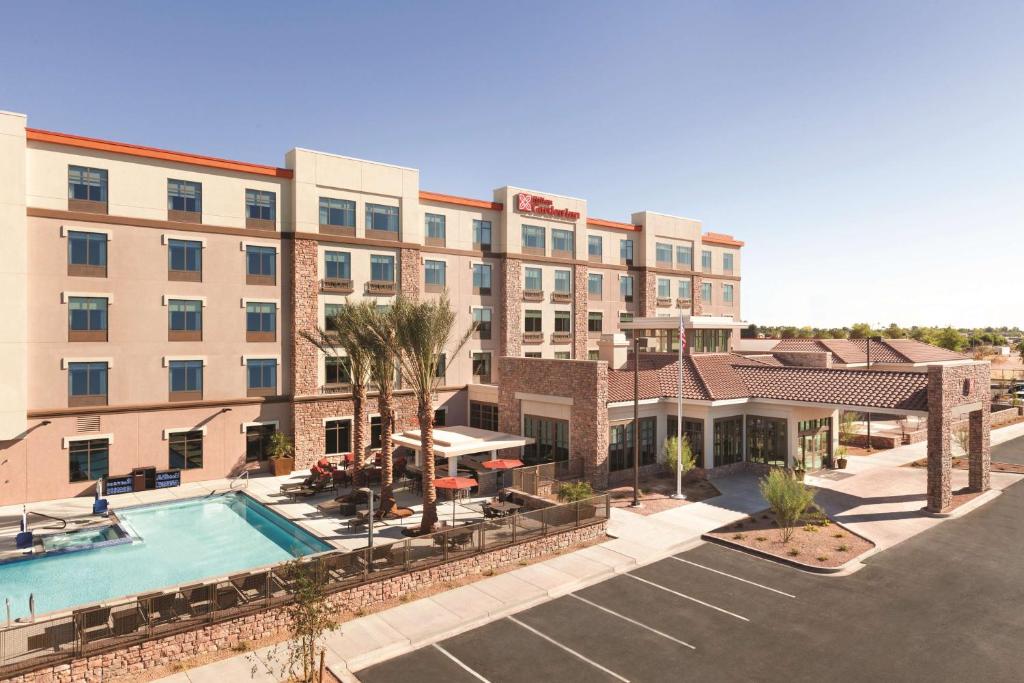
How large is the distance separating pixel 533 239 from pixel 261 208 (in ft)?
66.0

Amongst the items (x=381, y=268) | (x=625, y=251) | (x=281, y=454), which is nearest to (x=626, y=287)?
(x=625, y=251)

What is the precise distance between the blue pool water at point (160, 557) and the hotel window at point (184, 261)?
12372mm

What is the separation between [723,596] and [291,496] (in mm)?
21049

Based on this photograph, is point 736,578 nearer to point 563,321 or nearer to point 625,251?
point 563,321

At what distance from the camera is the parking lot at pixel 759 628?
46.2 feet

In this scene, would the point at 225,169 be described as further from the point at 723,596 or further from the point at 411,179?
A: the point at 723,596

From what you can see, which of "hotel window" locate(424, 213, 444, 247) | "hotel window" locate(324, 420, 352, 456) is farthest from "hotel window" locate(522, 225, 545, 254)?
"hotel window" locate(324, 420, 352, 456)

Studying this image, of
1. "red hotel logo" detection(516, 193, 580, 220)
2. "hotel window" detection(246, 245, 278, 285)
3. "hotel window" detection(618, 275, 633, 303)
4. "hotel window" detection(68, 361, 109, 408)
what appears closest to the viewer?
"hotel window" detection(68, 361, 109, 408)

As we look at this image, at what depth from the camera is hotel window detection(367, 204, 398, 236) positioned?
1532 inches

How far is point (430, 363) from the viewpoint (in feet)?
74.8

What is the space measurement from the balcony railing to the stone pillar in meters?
19.2

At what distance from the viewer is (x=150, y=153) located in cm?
3194

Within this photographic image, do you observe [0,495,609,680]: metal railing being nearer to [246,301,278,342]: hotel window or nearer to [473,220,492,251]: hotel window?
[246,301,278,342]: hotel window

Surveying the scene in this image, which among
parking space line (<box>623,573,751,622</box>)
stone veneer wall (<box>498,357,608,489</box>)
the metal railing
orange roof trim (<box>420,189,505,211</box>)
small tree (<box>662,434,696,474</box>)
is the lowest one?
parking space line (<box>623,573,751,622</box>)
